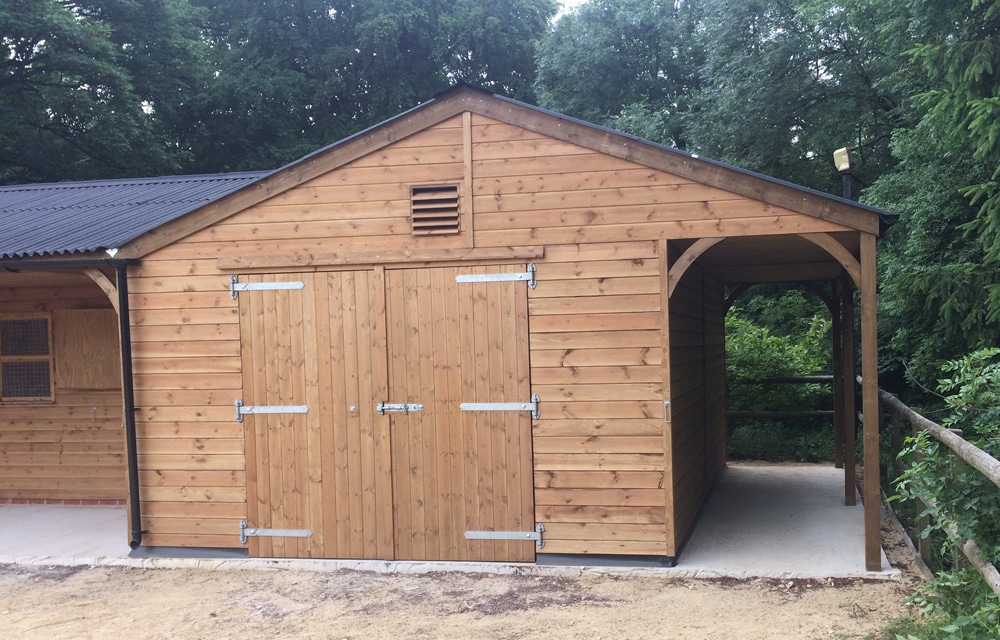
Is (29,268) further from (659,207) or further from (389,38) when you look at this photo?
(389,38)

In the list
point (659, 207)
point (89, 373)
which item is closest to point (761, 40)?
point (659, 207)

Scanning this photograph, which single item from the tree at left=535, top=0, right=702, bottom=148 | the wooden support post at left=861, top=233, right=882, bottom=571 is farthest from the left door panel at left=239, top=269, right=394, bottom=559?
the tree at left=535, top=0, right=702, bottom=148

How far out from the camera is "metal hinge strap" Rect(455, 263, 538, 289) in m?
5.75

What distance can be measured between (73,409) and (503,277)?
455 cm

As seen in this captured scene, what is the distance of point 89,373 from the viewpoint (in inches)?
307

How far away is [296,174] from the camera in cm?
596

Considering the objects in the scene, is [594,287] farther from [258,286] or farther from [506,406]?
[258,286]

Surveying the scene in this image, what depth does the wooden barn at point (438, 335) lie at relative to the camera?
5.60m

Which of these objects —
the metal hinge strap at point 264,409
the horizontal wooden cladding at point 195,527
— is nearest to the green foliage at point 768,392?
the metal hinge strap at point 264,409

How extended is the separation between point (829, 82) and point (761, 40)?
1281 millimetres

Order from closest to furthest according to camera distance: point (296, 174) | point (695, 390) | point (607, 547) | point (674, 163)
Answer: point (674, 163) < point (607, 547) < point (296, 174) < point (695, 390)

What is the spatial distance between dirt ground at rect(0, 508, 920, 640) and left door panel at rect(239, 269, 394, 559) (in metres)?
0.36

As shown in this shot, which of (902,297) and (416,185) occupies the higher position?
(416,185)

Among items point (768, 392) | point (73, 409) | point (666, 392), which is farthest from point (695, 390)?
point (73, 409)
